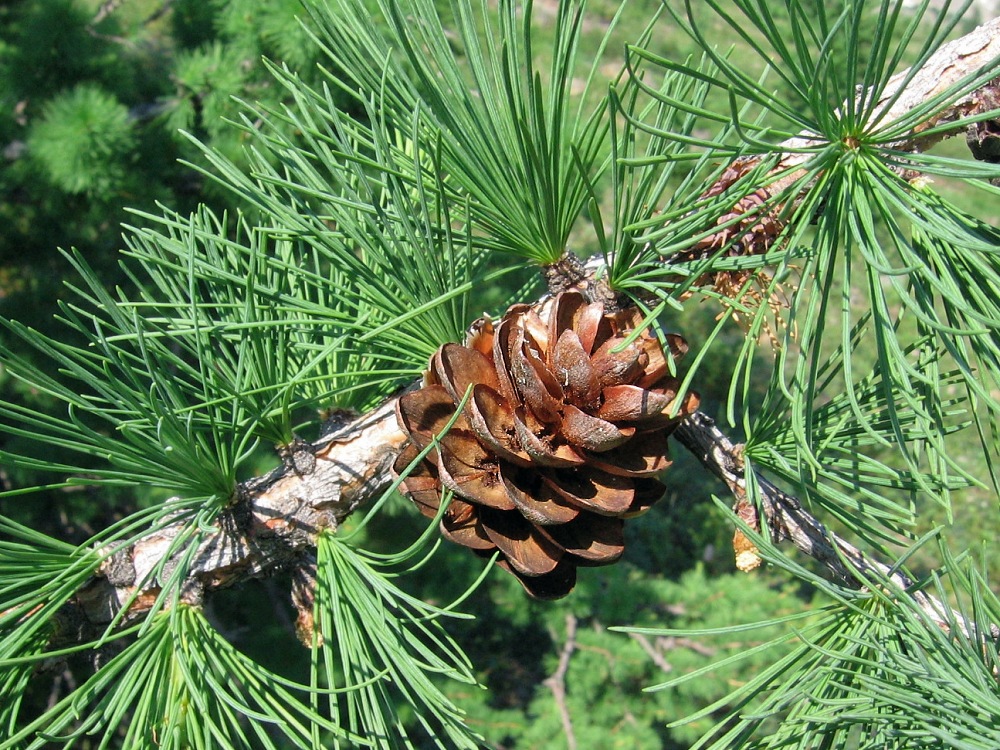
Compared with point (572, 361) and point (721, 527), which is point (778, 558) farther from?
point (721, 527)

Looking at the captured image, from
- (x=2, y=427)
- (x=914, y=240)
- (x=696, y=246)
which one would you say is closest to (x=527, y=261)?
(x=696, y=246)

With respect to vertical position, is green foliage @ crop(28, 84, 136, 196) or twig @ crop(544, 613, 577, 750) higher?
green foliage @ crop(28, 84, 136, 196)

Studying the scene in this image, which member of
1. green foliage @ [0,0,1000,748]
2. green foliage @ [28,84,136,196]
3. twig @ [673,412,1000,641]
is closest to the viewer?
green foliage @ [0,0,1000,748]

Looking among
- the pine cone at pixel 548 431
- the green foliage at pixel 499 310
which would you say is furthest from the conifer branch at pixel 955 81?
the pine cone at pixel 548 431

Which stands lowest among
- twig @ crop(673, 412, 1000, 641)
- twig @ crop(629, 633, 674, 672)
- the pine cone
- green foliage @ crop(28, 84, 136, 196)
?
twig @ crop(629, 633, 674, 672)

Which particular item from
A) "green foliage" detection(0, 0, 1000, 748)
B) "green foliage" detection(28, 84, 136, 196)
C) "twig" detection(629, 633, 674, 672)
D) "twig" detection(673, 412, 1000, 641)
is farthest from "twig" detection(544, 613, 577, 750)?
"green foliage" detection(28, 84, 136, 196)

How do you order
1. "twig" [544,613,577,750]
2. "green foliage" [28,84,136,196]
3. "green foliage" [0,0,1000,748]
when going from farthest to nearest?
"twig" [544,613,577,750]
"green foliage" [28,84,136,196]
"green foliage" [0,0,1000,748]

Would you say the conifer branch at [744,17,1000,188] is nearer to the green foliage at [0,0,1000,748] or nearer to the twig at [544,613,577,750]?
the green foliage at [0,0,1000,748]

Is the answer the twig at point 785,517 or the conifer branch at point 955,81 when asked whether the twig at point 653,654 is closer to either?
the twig at point 785,517
